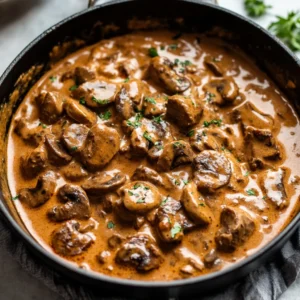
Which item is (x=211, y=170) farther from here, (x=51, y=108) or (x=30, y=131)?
(x=30, y=131)

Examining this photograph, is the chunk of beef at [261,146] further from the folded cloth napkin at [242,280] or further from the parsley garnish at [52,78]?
the parsley garnish at [52,78]

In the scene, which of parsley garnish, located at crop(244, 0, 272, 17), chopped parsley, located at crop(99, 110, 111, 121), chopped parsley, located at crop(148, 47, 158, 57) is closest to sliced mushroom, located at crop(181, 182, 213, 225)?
chopped parsley, located at crop(99, 110, 111, 121)

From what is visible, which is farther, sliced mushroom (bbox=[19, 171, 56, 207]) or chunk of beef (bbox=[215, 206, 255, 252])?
sliced mushroom (bbox=[19, 171, 56, 207])

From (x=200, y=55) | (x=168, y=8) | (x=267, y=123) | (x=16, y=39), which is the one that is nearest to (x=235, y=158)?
(x=267, y=123)

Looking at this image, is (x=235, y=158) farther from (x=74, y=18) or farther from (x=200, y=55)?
(x=74, y=18)

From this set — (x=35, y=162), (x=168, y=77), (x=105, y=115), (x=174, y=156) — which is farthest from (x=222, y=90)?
(x=35, y=162)

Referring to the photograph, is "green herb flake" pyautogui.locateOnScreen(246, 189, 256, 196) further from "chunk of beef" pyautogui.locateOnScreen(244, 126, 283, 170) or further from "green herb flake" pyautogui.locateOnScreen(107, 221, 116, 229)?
"green herb flake" pyautogui.locateOnScreen(107, 221, 116, 229)

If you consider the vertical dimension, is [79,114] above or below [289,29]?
below
